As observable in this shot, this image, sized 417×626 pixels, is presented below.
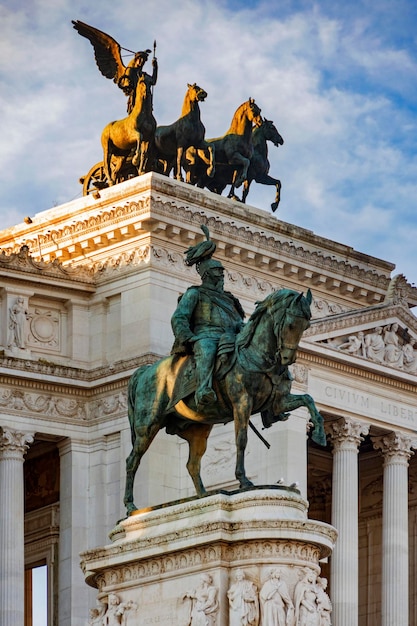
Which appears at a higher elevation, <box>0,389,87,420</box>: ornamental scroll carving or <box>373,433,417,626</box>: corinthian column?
<box>0,389,87,420</box>: ornamental scroll carving

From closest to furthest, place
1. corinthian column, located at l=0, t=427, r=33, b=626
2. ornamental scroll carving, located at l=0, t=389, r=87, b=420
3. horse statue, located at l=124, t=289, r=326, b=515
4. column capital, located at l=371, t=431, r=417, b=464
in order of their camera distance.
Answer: horse statue, located at l=124, t=289, r=326, b=515
corinthian column, located at l=0, t=427, r=33, b=626
ornamental scroll carving, located at l=0, t=389, r=87, b=420
column capital, located at l=371, t=431, r=417, b=464

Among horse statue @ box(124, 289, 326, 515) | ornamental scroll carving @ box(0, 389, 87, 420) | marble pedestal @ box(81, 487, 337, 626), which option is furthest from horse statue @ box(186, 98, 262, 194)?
marble pedestal @ box(81, 487, 337, 626)

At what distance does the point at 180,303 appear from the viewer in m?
40.9

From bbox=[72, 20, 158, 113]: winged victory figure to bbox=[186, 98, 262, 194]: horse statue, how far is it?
2.33m

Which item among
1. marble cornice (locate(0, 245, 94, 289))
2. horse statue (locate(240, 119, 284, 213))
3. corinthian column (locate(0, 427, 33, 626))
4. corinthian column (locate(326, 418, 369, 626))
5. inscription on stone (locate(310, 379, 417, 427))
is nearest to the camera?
corinthian column (locate(0, 427, 33, 626))

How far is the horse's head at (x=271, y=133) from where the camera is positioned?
7100cm

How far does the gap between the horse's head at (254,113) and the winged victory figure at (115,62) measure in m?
3.14

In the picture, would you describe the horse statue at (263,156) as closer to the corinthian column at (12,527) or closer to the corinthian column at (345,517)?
the corinthian column at (345,517)

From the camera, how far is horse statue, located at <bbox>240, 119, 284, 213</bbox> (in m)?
70.6

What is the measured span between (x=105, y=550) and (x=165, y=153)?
2894 centimetres

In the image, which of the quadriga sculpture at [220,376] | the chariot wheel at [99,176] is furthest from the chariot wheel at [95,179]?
the quadriga sculpture at [220,376]

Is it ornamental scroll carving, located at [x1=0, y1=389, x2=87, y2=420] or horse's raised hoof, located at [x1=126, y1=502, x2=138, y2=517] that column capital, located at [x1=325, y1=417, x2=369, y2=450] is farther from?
horse's raised hoof, located at [x1=126, y1=502, x2=138, y2=517]

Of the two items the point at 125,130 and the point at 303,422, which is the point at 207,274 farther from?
the point at 125,130

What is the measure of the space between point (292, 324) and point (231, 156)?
99.9 ft
